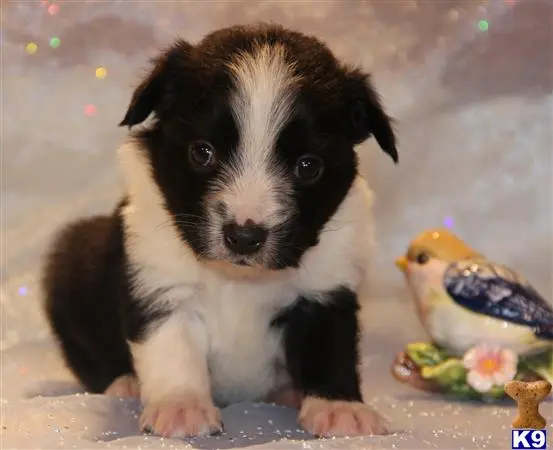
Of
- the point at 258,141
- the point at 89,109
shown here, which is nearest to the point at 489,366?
the point at 258,141

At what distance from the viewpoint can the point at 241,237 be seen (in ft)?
8.75

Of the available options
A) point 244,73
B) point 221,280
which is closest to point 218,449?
point 221,280

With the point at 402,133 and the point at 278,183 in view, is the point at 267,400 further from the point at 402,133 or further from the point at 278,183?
the point at 402,133

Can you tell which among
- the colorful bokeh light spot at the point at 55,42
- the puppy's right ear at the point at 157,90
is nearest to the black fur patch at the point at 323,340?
the puppy's right ear at the point at 157,90

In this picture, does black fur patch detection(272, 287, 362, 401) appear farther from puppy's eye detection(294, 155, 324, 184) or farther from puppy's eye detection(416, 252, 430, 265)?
puppy's eye detection(416, 252, 430, 265)

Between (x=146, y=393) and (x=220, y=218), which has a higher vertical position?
(x=220, y=218)

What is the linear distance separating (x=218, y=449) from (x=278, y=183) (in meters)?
0.78

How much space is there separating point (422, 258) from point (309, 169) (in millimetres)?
983

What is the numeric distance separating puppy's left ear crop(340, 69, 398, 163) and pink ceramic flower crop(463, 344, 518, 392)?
0.80 metres

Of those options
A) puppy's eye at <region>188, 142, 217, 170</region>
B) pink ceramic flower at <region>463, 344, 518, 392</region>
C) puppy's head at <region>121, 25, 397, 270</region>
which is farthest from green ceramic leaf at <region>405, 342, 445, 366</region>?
puppy's eye at <region>188, 142, 217, 170</region>

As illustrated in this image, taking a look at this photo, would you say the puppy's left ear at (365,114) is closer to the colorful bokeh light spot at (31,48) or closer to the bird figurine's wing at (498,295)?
the bird figurine's wing at (498,295)

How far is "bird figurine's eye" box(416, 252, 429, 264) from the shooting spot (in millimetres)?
3688

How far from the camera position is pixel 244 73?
2836 mm

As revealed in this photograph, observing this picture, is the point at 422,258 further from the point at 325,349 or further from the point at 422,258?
the point at 325,349
